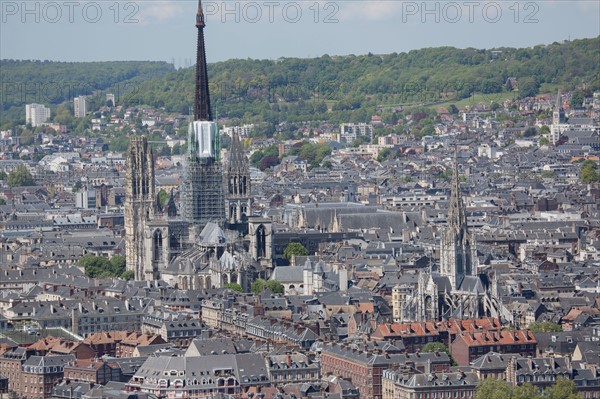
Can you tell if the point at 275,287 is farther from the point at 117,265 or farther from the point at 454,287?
the point at 117,265

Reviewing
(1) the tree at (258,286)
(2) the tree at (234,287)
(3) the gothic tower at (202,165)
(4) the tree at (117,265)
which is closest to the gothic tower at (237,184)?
(3) the gothic tower at (202,165)

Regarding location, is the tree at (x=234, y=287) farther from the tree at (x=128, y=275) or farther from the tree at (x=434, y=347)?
the tree at (x=434, y=347)

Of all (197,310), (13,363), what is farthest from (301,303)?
(13,363)

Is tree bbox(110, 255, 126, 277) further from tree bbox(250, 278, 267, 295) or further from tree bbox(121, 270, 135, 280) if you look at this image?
tree bbox(250, 278, 267, 295)

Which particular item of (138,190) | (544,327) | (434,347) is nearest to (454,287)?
(544,327)

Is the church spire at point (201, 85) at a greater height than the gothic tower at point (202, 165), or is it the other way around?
the church spire at point (201, 85)

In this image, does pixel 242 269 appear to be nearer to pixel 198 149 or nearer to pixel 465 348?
pixel 198 149
